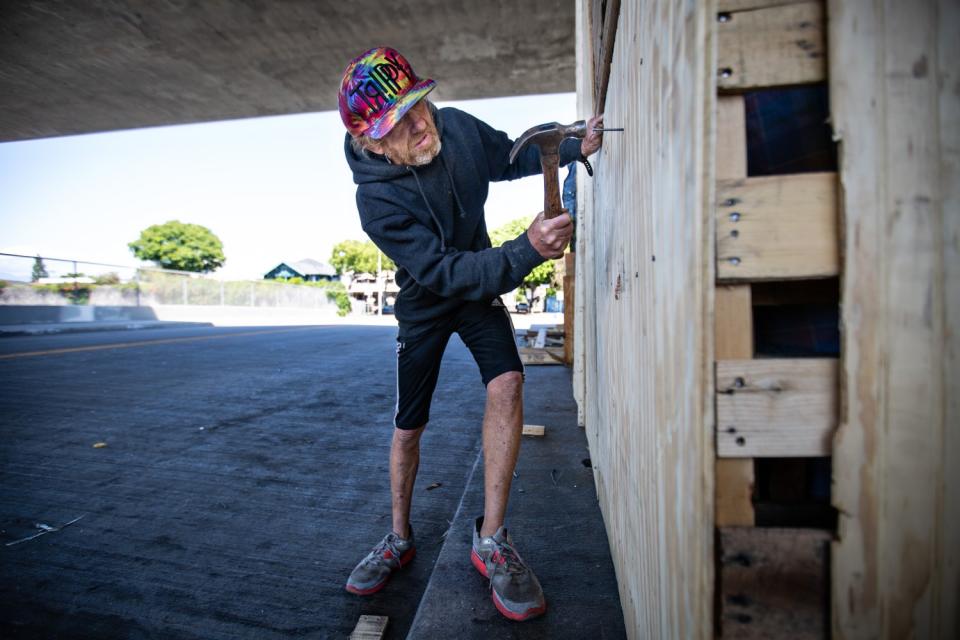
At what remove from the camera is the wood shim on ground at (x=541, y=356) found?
706 cm

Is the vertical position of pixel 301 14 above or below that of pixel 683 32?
above

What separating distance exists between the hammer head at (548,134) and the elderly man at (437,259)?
0.20 m

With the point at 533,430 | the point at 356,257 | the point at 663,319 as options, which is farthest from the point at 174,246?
the point at 663,319

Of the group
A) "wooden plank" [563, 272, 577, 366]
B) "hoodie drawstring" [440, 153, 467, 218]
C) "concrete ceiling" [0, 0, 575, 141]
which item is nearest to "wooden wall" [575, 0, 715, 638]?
"hoodie drawstring" [440, 153, 467, 218]

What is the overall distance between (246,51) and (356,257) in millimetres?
62141

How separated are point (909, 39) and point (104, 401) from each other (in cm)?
607

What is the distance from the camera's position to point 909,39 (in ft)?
2.70

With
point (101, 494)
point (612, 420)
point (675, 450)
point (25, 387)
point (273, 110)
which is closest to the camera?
point (675, 450)

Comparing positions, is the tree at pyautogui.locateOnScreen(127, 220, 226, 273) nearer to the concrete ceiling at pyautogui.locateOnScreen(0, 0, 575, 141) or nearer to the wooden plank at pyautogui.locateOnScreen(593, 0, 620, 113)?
the concrete ceiling at pyautogui.locateOnScreen(0, 0, 575, 141)

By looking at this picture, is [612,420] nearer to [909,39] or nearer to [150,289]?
[909,39]

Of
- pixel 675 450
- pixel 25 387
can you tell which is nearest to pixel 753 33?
pixel 675 450

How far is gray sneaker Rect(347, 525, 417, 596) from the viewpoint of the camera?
1980mm

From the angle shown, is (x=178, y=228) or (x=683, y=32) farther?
(x=178, y=228)

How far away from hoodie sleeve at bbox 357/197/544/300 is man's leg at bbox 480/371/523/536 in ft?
1.39
